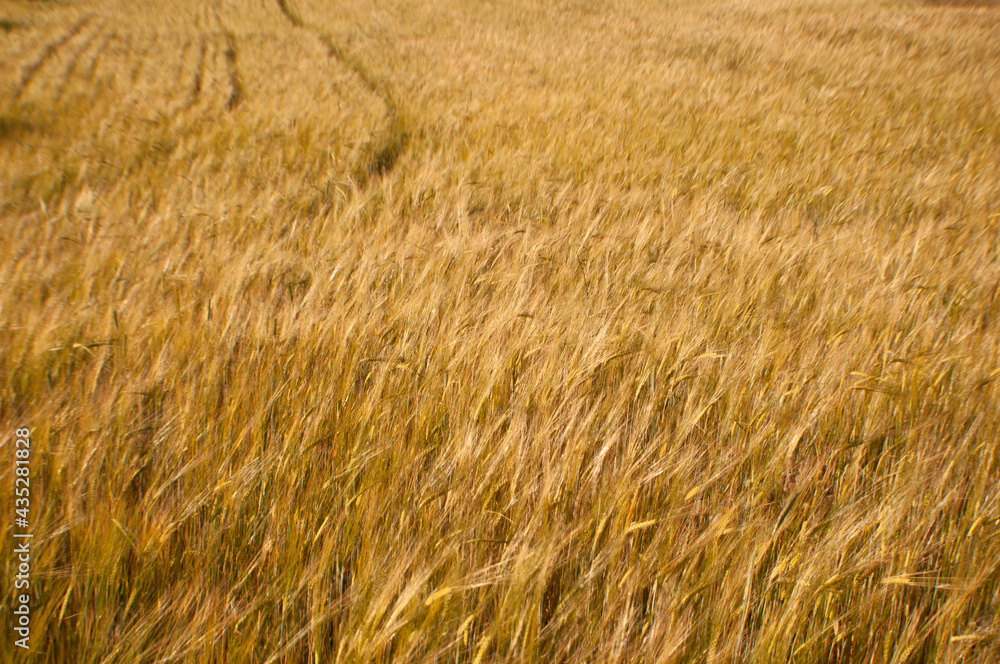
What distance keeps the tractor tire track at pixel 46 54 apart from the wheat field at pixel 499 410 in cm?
367

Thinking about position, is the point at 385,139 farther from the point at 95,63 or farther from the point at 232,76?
the point at 95,63

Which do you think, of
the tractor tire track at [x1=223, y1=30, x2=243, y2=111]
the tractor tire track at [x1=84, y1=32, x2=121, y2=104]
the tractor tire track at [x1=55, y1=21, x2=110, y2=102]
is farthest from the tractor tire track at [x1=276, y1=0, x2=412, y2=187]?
the tractor tire track at [x1=55, y1=21, x2=110, y2=102]

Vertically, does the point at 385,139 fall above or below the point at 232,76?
below

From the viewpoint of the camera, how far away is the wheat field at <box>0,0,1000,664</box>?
66 cm

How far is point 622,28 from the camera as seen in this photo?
33.8ft

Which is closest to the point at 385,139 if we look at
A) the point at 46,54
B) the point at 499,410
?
the point at 499,410

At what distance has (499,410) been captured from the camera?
1.04m

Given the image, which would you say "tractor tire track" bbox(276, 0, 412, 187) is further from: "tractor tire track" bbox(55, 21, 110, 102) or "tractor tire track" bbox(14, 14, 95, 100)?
"tractor tire track" bbox(14, 14, 95, 100)

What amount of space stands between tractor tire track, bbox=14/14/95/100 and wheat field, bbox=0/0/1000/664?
367cm

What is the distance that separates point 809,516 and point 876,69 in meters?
7.39

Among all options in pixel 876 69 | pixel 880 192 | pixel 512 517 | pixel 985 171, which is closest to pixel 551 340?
pixel 512 517

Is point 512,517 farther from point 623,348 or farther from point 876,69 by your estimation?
point 876,69

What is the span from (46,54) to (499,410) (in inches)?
391

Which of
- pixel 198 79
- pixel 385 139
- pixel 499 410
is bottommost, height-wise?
pixel 499 410
